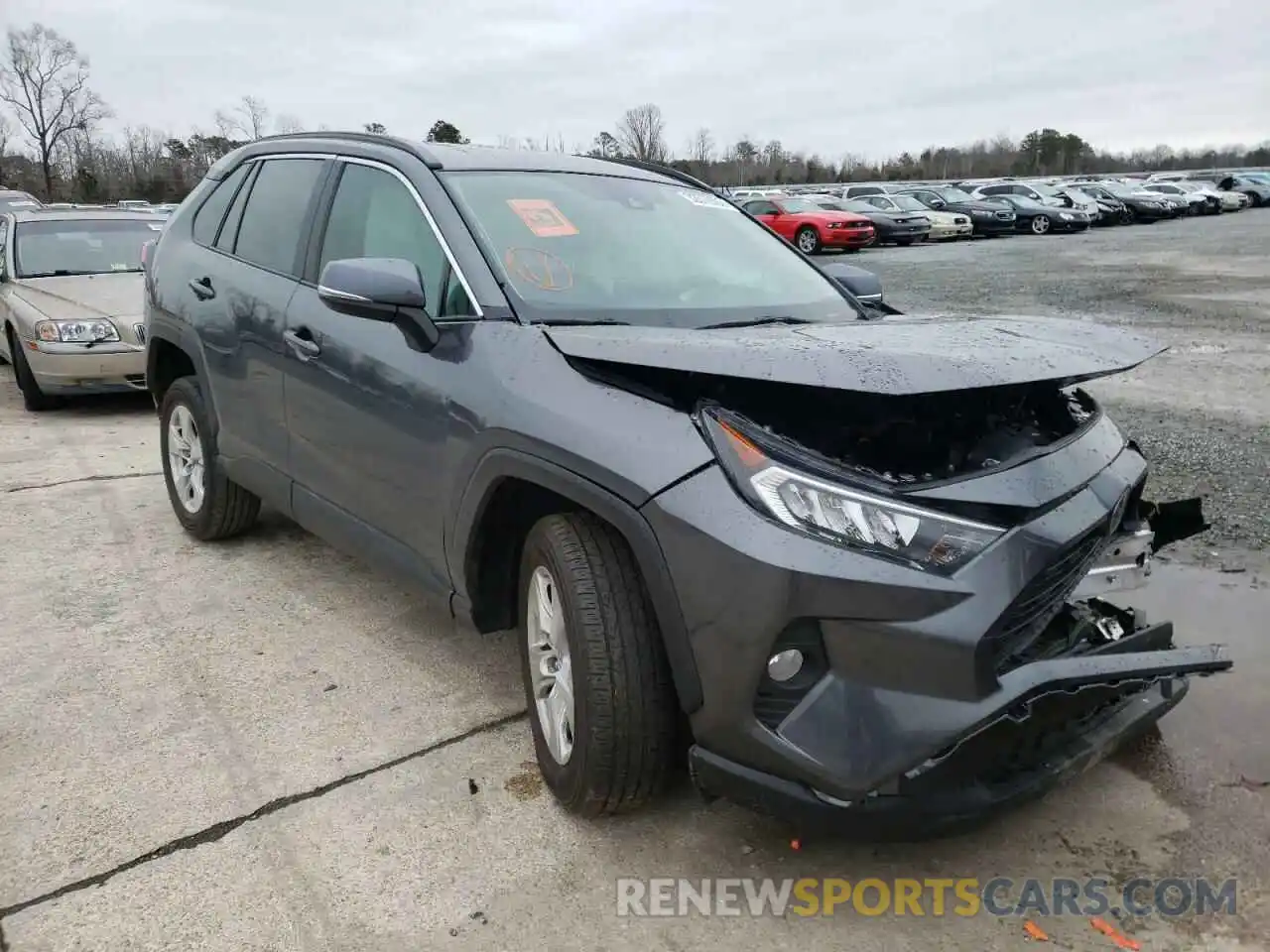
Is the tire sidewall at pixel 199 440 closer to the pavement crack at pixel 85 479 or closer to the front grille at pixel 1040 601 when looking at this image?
the pavement crack at pixel 85 479

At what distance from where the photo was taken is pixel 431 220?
3.17m

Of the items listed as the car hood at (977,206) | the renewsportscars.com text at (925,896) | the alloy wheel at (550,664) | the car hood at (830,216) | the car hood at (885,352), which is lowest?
Answer: the renewsportscars.com text at (925,896)

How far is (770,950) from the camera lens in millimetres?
2248

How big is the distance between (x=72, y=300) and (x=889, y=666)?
792 cm

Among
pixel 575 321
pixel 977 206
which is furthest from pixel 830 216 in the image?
pixel 575 321

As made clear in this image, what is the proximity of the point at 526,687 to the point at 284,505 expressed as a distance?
5.25 ft

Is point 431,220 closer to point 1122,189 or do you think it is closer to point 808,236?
point 808,236

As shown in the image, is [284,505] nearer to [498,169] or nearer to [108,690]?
[108,690]

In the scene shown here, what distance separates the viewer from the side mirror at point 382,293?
283 cm

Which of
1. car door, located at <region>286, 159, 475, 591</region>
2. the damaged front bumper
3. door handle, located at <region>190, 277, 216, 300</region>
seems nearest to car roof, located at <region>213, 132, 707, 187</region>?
car door, located at <region>286, 159, 475, 591</region>

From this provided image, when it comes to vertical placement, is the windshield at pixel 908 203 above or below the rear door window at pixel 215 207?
above

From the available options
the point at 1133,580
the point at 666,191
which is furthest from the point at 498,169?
the point at 1133,580

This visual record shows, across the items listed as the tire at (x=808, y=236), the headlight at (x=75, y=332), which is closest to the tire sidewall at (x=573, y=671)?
the headlight at (x=75, y=332)

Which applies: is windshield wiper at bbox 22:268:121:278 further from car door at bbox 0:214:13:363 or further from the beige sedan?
car door at bbox 0:214:13:363
